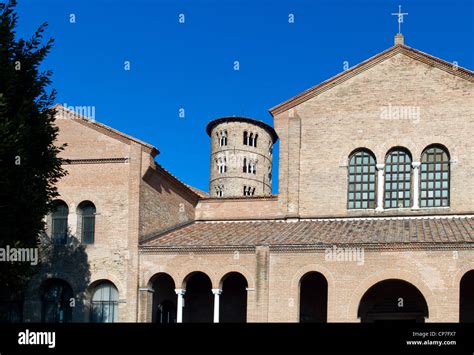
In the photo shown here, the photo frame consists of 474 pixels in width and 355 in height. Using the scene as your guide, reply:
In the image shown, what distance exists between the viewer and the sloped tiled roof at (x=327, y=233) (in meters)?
26.3

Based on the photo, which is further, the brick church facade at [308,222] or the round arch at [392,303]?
the round arch at [392,303]

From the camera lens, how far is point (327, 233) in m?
28.0

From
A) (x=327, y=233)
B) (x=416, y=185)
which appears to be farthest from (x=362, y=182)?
(x=327, y=233)

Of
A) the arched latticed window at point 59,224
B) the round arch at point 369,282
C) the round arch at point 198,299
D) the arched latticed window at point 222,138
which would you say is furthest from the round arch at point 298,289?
the arched latticed window at point 222,138

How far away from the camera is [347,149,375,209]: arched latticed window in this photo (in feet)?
101

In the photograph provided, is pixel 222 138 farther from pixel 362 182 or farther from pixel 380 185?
pixel 380 185

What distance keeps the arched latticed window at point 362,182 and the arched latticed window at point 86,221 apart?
9954 millimetres

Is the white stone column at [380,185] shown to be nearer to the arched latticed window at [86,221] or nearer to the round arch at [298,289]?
the round arch at [298,289]

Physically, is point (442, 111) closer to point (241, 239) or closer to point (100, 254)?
point (241, 239)

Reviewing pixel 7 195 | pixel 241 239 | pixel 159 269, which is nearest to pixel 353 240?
pixel 241 239

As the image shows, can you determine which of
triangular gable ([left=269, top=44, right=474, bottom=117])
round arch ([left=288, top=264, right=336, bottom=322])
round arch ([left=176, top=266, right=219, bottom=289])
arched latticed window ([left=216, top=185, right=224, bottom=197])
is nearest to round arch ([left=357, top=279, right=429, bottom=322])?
round arch ([left=288, top=264, right=336, bottom=322])

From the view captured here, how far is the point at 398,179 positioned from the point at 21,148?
1605 centimetres

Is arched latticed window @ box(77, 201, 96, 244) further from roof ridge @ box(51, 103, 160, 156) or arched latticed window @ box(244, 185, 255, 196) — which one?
arched latticed window @ box(244, 185, 255, 196)

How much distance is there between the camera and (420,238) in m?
26.0
